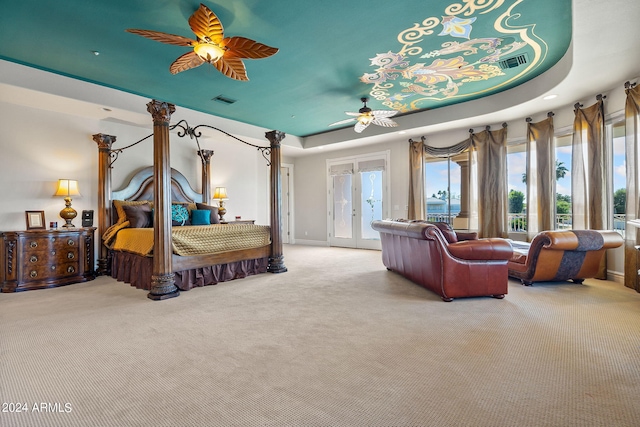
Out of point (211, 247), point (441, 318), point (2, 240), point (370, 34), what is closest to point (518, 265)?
point (441, 318)

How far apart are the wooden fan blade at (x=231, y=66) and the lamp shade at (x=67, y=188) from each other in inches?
124

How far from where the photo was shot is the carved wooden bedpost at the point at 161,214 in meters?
3.70

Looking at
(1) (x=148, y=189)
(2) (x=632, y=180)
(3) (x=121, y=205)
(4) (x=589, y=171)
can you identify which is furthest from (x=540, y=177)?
(3) (x=121, y=205)

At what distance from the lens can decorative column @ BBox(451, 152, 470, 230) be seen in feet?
21.9

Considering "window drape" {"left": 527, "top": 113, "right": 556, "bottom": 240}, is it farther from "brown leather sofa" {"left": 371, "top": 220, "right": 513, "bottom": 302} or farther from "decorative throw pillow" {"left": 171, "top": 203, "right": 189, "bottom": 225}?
"decorative throw pillow" {"left": 171, "top": 203, "right": 189, "bottom": 225}

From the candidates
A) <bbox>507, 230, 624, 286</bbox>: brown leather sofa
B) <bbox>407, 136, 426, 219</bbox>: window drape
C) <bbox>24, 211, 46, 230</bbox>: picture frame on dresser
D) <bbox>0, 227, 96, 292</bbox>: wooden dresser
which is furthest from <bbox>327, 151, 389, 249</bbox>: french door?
<bbox>24, 211, 46, 230</bbox>: picture frame on dresser

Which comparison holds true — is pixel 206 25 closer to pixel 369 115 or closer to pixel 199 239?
pixel 199 239

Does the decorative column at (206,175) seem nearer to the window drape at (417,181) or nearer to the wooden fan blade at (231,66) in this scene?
the wooden fan blade at (231,66)

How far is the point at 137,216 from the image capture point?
4.94 meters

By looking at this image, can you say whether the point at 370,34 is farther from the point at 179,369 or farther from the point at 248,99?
the point at 179,369

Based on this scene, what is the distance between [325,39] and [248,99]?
2.29m

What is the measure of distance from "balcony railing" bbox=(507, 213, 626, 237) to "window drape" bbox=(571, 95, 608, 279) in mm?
312

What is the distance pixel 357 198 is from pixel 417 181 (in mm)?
1812

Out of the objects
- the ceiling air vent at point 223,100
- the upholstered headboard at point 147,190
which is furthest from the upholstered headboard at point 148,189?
the ceiling air vent at point 223,100
